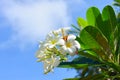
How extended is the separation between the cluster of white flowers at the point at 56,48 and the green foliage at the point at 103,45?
0.47m

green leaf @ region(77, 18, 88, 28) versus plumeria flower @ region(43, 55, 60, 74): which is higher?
green leaf @ region(77, 18, 88, 28)

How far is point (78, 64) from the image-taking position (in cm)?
317

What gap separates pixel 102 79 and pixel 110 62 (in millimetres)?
253

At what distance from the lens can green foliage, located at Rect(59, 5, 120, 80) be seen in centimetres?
295

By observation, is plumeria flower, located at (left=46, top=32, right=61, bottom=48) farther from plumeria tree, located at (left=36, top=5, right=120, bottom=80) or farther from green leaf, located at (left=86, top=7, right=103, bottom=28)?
green leaf, located at (left=86, top=7, right=103, bottom=28)

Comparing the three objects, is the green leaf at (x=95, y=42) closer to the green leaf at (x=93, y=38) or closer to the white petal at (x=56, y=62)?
the green leaf at (x=93, y=38)

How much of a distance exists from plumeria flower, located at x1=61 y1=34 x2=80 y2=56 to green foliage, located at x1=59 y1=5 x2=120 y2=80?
23.0 inches

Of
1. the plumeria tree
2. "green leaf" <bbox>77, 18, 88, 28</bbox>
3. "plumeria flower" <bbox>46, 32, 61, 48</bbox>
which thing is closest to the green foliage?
the plumeria tree

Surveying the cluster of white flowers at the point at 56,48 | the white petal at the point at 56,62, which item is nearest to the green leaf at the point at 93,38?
the cluster of white flowers at the point at 56,48

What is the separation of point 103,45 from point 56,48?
654 millimetres

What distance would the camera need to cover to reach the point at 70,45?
227 centimetres

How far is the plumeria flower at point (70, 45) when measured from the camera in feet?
7.33

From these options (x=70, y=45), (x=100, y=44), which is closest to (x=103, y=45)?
(x=100, y=44)

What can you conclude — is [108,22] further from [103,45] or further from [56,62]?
[56,62]
